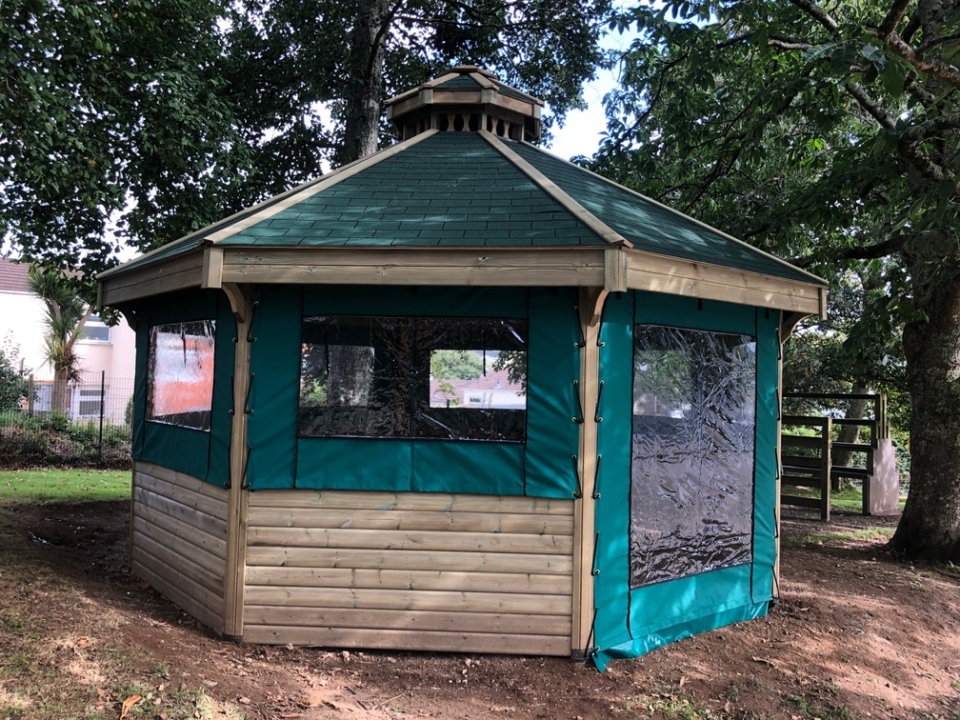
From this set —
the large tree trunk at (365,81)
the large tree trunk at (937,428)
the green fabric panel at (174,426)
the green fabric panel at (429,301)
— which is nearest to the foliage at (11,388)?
the large tree trunk at (365,81)

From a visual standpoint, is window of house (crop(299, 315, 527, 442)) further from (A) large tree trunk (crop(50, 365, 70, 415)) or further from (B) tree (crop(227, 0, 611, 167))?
(A) large tree trunk (crop(50, 365, 70, 415))

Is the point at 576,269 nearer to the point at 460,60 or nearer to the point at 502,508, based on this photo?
the point at 502,508

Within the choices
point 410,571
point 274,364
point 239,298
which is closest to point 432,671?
point 410,571

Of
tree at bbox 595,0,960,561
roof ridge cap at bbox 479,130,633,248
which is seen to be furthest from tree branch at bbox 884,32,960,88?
roof ridge cap at bbox 479,130,633,248

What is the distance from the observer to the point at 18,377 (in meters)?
15.5

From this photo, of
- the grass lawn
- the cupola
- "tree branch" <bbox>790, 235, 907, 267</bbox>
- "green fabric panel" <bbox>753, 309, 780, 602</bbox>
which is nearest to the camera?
"green fabric panel" <bbox>753, 309, 780, 602</bbox>

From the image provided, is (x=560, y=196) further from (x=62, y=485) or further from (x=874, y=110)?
(x=62, y=485)

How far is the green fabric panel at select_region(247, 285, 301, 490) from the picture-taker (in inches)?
197

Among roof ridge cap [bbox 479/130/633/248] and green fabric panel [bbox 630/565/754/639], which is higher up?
roof ridge cap [bbox 479/130/633/248]

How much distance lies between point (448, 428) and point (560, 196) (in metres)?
1.85

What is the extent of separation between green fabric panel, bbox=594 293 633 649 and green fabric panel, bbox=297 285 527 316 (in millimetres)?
654

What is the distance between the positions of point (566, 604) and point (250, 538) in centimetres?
215

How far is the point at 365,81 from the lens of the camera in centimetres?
1099

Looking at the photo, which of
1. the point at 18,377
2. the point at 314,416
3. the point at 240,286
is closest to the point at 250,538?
the point at 314,416
